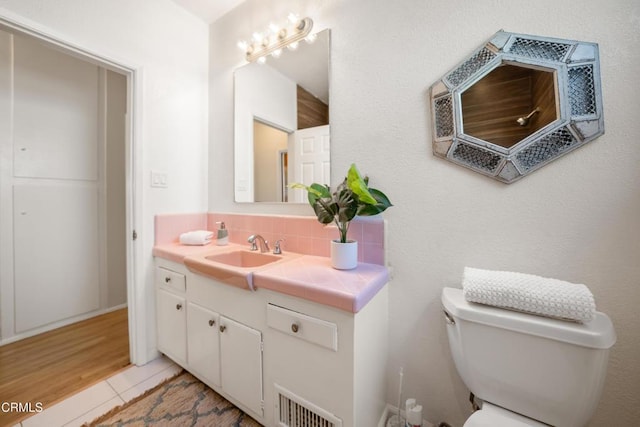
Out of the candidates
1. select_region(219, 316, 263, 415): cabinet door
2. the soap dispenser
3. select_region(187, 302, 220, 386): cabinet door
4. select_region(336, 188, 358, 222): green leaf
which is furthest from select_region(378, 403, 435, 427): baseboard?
the soap dispenser

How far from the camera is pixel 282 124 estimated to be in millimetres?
1543

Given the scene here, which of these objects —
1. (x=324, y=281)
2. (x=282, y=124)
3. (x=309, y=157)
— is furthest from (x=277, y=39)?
(x=324, y=281)

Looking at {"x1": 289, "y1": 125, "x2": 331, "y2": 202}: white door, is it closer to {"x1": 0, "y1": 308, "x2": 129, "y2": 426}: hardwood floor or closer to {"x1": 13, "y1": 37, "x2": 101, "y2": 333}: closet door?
{"x1": 0, "y1": 308, "x2": 129, "y2": 426}: hardwood floor

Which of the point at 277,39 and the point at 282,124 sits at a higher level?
the point at 277,39

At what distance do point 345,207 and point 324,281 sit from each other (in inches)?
12.4

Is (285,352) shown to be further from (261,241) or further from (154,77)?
(154,77)

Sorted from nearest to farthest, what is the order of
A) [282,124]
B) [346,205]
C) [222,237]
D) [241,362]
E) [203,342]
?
1. [346,205]
2. [241,362]
3. [203,342]
4. [282,124]
5. [222,237]

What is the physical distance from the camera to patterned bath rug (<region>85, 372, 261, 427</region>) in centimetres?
114

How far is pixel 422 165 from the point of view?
1104 millimetres

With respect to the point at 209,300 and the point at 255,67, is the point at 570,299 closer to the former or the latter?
the point at 209,300

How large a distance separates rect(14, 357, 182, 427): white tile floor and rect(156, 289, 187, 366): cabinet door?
10 centimetres

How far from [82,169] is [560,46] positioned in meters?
3.27

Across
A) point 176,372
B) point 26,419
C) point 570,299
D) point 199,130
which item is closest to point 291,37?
point 199,130

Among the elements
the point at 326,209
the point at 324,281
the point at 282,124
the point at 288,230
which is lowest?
the point at 324,281
